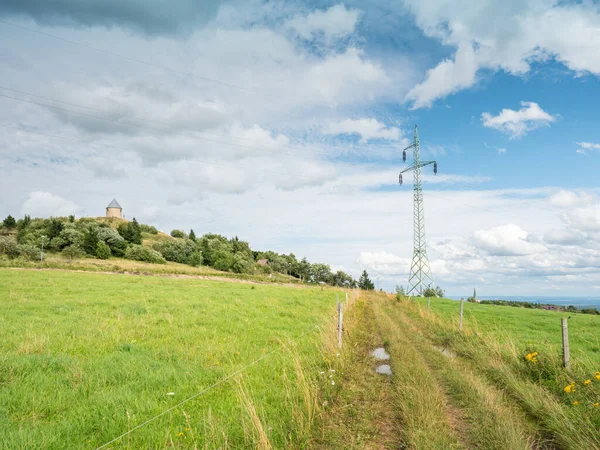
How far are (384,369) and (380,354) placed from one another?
2139 millimetres

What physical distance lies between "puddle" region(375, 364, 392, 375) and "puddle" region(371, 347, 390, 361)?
3.09 ft

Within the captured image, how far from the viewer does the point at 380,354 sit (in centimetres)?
1246

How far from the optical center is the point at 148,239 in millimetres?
126125

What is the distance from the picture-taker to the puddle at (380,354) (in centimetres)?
1196

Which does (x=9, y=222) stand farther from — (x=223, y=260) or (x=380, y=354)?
(x=380, y=354)

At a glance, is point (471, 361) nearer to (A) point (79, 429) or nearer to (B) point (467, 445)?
(B) point (467, 445)

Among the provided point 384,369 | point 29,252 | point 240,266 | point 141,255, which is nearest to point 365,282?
point 240,266

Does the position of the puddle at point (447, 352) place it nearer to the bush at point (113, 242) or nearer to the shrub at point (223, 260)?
the shrub at point (223, 260)

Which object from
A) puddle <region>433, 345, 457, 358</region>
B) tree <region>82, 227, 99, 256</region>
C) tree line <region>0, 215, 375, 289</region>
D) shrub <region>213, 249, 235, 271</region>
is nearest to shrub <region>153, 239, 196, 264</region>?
tree line <region>0, 215, 375, 289</region>

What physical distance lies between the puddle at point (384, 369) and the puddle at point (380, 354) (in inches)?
37.1

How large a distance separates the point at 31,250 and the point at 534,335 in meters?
92.6

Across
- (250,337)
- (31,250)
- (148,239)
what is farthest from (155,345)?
(148,239)

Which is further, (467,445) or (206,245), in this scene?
(206,245)

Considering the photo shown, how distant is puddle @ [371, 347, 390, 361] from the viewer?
1196 centimetres
